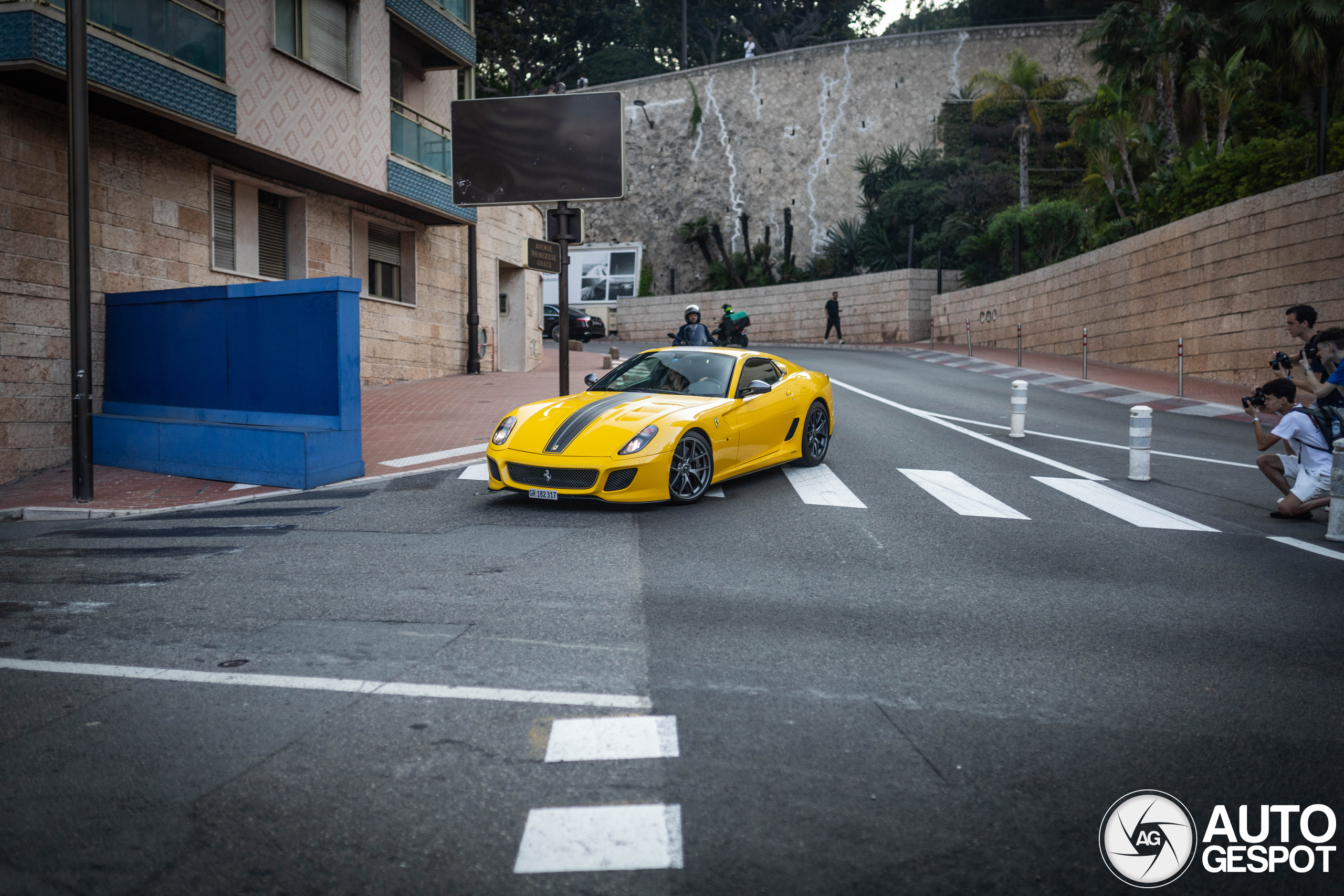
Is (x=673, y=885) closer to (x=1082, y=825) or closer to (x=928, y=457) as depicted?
(x=1082, y=825)

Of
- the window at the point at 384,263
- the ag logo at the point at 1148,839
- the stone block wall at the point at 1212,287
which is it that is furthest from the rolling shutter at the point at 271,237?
the stone block wall at the point at 1212,287

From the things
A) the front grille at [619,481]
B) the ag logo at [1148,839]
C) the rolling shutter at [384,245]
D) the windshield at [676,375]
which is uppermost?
the rolling shutter at [384,245]

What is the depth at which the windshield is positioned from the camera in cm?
998

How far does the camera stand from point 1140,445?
1067 cm

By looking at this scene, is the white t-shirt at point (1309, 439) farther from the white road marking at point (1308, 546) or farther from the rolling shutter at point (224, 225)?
the rolling shutter at point (224, 225)

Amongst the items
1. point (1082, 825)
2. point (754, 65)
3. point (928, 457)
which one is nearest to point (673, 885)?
point (1082, 825)

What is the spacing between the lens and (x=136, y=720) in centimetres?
396

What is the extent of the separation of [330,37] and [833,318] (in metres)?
22.3

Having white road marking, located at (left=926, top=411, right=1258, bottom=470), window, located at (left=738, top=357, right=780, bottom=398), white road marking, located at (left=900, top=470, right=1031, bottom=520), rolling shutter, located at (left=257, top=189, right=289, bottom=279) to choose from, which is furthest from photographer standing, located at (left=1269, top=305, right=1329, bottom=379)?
rolling shutter, located at (left=257, top=189, right=289, bottom=279)

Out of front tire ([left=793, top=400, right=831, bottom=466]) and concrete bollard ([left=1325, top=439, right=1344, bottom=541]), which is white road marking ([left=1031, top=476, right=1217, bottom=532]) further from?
front tire ([left=793, top=400, right=831, bottom=466])

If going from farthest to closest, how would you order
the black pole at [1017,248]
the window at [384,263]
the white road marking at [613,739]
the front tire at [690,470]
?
the black pole at [1017,248], the window at [384,263], the front tire at [690,470], the white road marking at [613,739]

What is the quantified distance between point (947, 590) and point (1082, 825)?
3.12 metres

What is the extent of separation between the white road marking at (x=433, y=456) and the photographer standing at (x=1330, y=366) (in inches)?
338

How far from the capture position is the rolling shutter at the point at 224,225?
1600 centimetres
